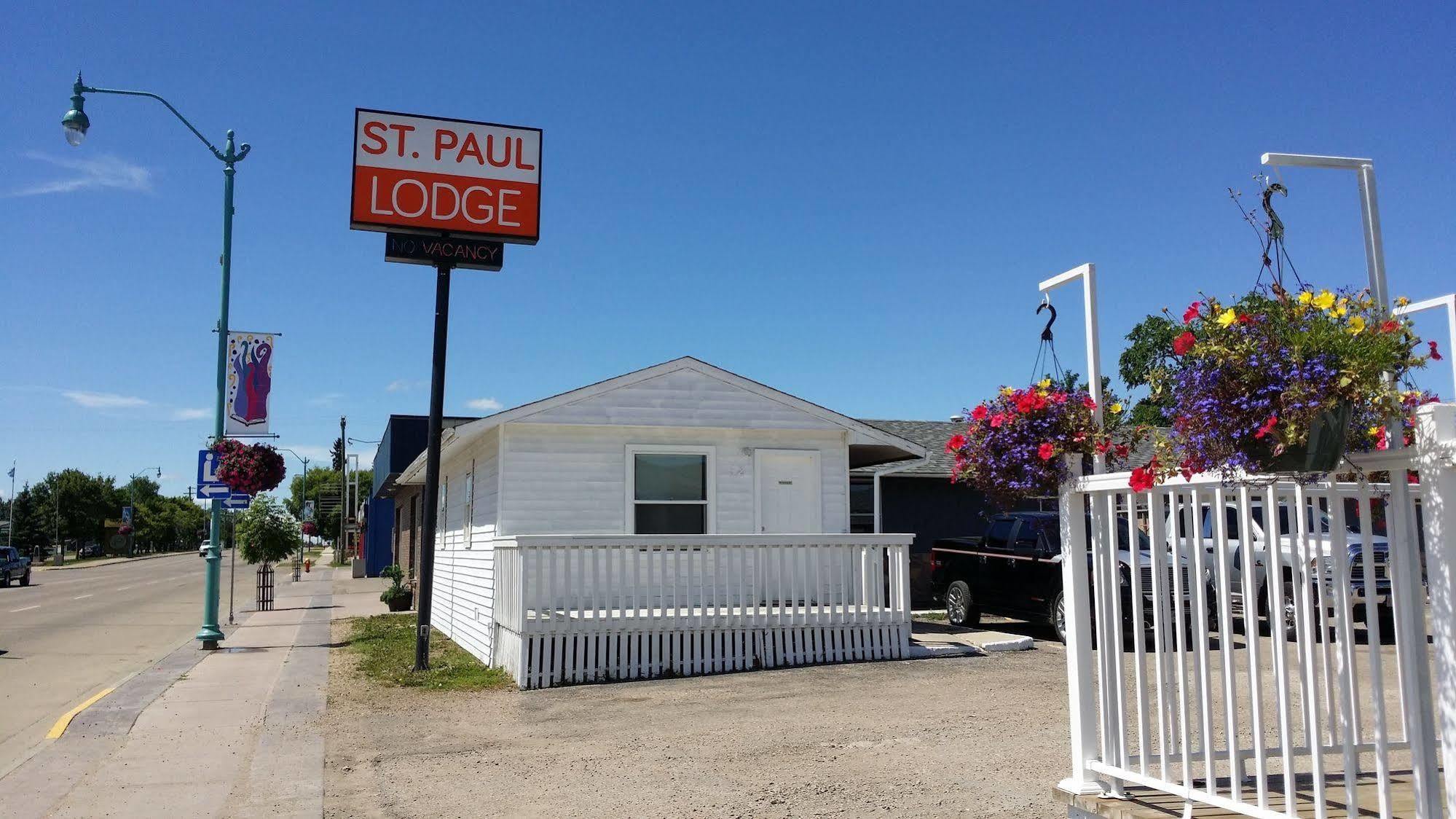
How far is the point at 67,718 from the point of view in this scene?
962 cm

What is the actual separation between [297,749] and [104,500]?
10313 cm

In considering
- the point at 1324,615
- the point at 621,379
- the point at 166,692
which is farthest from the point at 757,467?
the point at 1324,615

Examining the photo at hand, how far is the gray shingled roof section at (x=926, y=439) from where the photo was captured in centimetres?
2086

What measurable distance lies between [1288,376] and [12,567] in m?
44.0

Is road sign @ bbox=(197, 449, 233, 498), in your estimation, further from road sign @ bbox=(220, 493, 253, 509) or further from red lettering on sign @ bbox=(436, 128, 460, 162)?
red lettering on sign @ bbox=(436, 128, 460, 162)

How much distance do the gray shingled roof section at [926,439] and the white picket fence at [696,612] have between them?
244 inches

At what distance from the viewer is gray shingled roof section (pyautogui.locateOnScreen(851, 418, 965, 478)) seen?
20.9 m

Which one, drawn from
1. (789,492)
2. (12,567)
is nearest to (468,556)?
(789,492)

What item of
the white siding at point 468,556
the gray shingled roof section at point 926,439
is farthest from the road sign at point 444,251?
the gray shingled roof section at point 926,439

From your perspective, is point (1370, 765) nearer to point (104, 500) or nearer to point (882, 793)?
point (882, 793)

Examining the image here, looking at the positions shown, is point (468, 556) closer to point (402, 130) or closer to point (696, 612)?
point (696, 612)

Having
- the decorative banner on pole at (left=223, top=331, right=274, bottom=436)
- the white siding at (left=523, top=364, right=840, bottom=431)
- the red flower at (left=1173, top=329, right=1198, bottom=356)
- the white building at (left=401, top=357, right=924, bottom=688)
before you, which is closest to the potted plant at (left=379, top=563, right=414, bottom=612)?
the white building at (left=401, top=357, right=924, bottom=688)

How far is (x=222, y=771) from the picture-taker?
24.7 feet

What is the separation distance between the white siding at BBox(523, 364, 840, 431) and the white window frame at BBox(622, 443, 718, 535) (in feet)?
1.14
